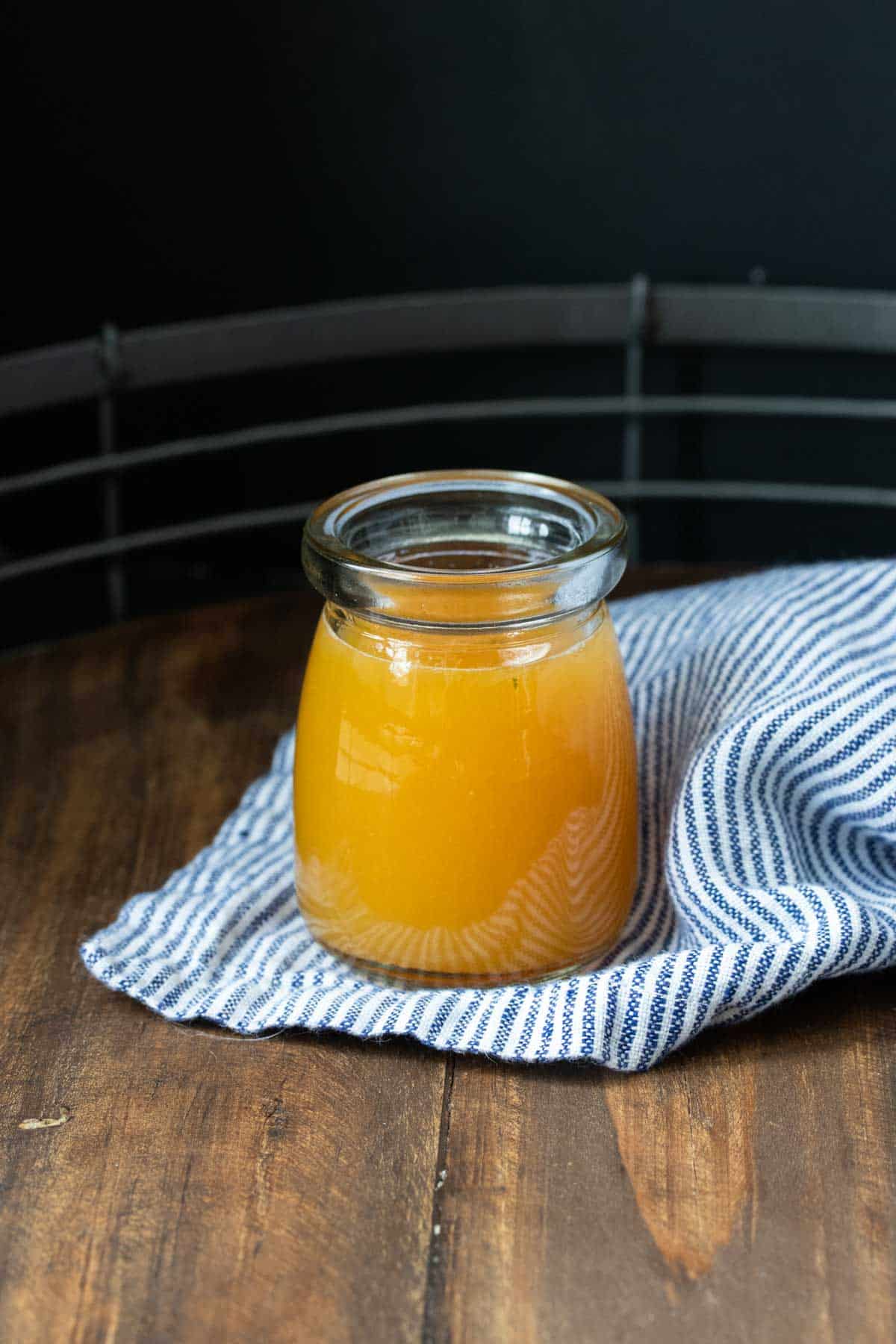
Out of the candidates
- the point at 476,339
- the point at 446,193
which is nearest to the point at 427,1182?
the point at 476,339

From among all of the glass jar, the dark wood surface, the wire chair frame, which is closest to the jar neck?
the glass jar

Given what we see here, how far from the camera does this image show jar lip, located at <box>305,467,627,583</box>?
0.52m

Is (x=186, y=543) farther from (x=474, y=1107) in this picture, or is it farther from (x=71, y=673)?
(x=474, y=1107)

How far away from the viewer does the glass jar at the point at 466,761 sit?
0.53 meters

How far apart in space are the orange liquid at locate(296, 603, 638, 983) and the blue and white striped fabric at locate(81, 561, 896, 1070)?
0.8 inches

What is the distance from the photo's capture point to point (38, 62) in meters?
1.32

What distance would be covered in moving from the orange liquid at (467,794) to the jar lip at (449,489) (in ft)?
0.09

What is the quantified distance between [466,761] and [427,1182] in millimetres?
146

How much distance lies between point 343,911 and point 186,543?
95cm

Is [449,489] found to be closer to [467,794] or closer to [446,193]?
[467,794]

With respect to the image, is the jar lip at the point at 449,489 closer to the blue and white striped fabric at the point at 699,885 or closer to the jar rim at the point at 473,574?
the jar rim at the point at 473,574

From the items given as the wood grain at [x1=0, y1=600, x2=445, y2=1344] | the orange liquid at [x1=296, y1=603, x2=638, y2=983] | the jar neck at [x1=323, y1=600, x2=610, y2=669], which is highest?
the jar neck at [x1=323, y1=600, x2=610, y2=669]

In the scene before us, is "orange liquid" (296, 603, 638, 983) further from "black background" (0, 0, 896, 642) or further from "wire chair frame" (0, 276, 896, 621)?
"black background" (0, 0, 896, 642)

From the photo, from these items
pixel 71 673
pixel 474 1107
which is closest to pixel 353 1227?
pixel 474 1107
